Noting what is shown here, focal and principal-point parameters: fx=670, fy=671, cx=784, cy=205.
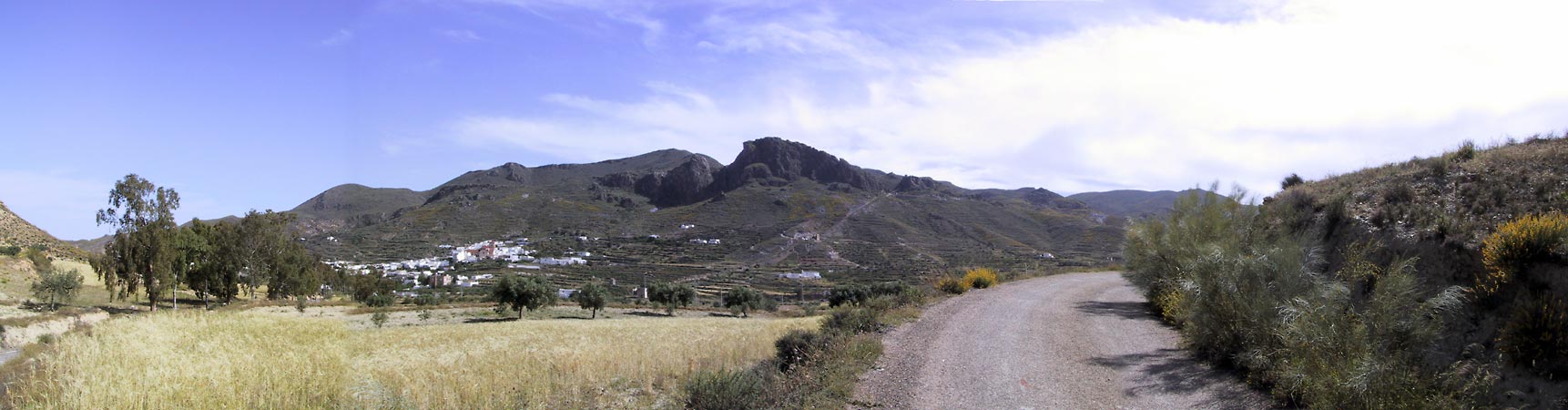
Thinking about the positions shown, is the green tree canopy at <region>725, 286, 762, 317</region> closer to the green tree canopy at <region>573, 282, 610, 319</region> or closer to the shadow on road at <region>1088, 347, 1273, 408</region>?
the green tree canopy at <region>573, 282, 610, 319</region>

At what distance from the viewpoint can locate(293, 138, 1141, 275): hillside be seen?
81.2 meters

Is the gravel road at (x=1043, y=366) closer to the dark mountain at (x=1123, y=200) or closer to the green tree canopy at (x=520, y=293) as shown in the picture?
the green tree canopy at (x=520, y=293)

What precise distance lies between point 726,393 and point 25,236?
81084mm

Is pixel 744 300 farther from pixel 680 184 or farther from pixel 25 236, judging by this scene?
pixel 680 184

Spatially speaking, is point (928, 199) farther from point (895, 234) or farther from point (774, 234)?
point (774, 234)

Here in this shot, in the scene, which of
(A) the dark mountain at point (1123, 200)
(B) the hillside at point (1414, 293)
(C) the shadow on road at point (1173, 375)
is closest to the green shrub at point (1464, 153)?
(B) the hillside at point (1414, 293)

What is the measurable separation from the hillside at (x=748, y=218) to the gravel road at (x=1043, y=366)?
41654 millimetres

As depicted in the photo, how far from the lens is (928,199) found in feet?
368

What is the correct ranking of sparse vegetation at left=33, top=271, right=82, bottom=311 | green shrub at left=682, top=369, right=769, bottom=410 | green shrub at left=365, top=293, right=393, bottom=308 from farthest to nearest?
1. green shrub at left=365, top=293, right=393, bottom=308
2. sparse vegetation at left=33, top=271, right=82, bottom=311
3. green shrub at left=682, top=369, right=769, bottom=410

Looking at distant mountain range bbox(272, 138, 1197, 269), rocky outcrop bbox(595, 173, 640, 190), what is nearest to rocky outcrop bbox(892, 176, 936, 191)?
distant mountain range bbox(272, 138, 1197, 269)

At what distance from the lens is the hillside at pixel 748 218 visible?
267 feet

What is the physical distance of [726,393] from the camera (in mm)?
8352

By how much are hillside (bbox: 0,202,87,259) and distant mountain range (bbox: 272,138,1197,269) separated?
99.5 feet

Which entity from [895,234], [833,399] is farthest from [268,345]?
Answer: [895,234]
